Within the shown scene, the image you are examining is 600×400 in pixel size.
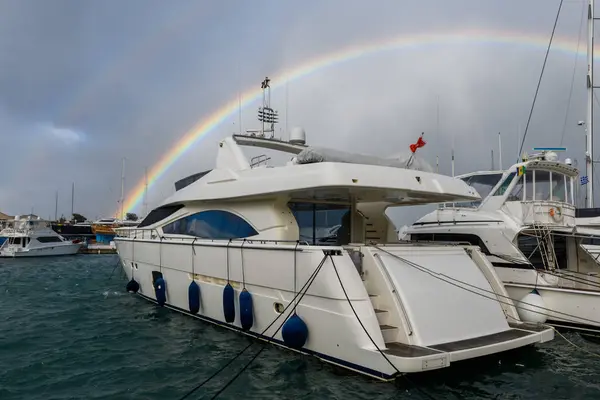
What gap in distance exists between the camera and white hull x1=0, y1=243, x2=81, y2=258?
32094 millimetres

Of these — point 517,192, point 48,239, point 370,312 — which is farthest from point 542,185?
point 48,239

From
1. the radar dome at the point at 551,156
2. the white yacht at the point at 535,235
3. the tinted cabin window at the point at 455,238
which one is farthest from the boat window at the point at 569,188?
the tinted cabin window at the point at 455,238

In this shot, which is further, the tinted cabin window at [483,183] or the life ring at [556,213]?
the tinted cabin window at [483,183]

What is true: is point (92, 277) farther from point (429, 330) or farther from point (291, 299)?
point (429, 330)

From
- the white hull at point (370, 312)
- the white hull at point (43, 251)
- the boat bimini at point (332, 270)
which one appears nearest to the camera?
the white hull at point (370, 312)

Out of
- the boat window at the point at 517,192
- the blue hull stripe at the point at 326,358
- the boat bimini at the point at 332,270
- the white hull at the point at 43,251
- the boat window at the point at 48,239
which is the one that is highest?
the boat window at the point at 517,192

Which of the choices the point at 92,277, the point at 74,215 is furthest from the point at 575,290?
the point at 74,215

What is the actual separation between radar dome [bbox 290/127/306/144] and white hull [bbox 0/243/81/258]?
97.7ft

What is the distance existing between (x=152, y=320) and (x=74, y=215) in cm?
10105

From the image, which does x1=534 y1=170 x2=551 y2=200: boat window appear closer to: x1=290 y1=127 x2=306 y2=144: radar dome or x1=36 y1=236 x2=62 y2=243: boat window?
x1=290 y1=127 x2=306 y2=144: radar dome

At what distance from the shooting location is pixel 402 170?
7.00 meters

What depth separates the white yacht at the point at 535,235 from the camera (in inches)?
348

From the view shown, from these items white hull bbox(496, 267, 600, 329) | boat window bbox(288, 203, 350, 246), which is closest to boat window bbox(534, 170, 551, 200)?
white hull bbox(496, 267, 600, 329)

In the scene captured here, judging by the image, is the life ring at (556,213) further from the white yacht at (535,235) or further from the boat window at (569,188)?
the boat window at (569,188)
